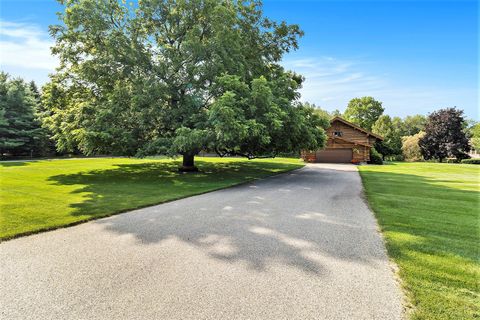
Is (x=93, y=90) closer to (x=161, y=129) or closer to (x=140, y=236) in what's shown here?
(x=161, y=129)

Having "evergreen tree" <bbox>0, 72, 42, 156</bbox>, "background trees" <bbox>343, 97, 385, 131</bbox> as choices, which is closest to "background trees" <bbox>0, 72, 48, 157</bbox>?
"evergreen tree" <bbox>0, 72, 42, 156</bbox>

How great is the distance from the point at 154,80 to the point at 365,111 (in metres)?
56.9

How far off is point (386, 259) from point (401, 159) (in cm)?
5004

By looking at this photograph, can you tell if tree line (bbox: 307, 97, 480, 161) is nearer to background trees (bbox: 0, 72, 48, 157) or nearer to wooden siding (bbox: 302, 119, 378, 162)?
wooden siding (bbox: 302, 119, 378, 162)

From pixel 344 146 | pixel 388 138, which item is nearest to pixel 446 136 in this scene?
pixel 388 138

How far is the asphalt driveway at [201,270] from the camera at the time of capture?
116 inches

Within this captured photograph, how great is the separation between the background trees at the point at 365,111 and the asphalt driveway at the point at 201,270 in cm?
5914

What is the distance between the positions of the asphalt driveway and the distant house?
28094mm

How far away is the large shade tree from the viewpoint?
13.3m

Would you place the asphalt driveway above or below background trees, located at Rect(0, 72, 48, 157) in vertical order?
below

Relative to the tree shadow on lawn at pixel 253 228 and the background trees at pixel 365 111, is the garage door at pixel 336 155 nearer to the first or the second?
the tree shadow on lawn at pixel 253 228

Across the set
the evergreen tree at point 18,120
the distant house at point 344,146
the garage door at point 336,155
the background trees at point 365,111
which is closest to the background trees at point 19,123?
the evergreen tree at point 18,120

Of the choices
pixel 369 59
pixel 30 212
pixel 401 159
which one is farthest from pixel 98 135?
pixel 401 159

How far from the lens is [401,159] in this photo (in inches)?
1834
